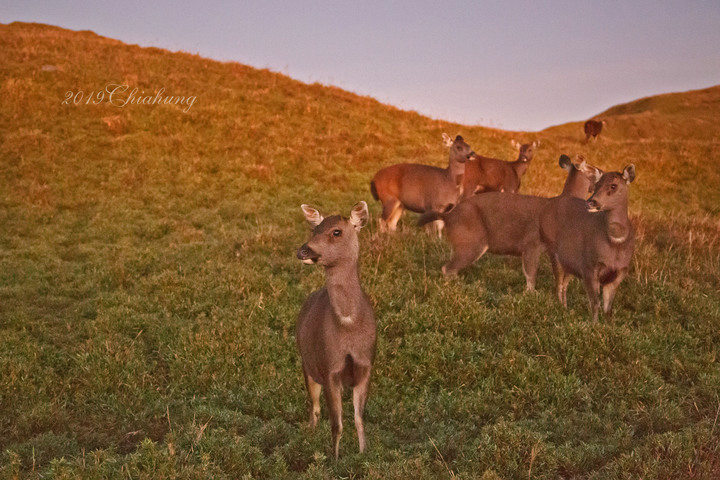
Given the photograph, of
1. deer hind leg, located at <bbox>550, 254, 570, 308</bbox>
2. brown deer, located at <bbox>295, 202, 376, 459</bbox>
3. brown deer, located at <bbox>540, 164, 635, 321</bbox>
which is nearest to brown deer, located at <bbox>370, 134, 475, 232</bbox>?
deer hind leg, located at <bbox>550, 254, 570, 308</bbox>

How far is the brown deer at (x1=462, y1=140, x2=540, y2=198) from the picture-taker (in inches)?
641

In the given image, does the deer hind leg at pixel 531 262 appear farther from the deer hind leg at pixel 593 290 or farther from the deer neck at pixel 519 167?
the deer neck at pixel 519 167

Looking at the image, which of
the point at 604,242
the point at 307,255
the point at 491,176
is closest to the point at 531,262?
the point at 604,242

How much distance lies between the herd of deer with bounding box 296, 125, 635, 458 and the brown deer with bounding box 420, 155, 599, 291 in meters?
0.02

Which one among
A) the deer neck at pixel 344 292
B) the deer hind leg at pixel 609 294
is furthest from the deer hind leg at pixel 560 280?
the deer neck at pixel 344 292

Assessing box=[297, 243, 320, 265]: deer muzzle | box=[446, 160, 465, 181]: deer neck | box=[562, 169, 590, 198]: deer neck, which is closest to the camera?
box=[297, 243, 320, 265]: deer muzzle

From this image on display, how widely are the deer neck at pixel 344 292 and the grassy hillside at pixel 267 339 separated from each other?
4.35ft

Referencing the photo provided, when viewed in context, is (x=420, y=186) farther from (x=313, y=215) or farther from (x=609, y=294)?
(x=313, y=215)

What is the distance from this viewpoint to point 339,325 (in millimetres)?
5848

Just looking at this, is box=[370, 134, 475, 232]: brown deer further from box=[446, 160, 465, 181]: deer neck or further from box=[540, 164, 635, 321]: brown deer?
box=[540, 164, 635, 321]: brown deer

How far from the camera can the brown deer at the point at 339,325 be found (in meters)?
5.76

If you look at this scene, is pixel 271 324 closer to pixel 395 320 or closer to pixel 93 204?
pixel 395 320

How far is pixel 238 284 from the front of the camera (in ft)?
33.7

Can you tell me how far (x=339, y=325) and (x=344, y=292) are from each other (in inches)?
12.9
